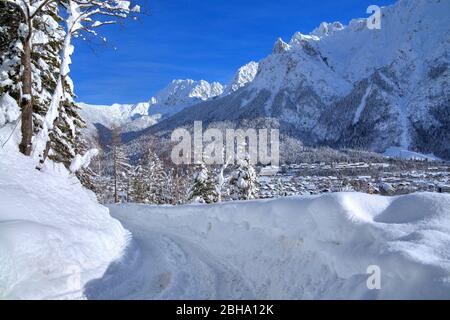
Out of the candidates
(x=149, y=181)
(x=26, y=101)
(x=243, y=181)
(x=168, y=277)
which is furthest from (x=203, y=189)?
(x=168, y=277)

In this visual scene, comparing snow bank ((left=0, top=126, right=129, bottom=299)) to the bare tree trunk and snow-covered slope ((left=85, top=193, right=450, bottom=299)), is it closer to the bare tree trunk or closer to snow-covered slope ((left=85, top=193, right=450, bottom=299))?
the bare tree trunk

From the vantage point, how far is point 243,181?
130ft

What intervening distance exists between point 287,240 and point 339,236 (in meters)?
1.75

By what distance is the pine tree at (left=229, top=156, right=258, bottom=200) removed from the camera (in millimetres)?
39594

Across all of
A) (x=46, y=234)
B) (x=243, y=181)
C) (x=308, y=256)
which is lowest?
(x=308, y=256)

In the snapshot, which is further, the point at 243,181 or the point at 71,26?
the point at 243,181

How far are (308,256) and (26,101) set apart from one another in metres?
9.33

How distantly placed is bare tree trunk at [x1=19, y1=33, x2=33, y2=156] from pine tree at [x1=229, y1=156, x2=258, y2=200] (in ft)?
86.7

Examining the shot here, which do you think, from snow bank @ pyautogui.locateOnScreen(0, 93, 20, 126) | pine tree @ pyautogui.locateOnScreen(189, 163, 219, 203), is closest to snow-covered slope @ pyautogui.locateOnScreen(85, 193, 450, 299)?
snow bank @ pyautogui.locateOnScreen(0, 93, 20, 126)

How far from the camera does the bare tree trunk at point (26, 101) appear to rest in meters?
13.3

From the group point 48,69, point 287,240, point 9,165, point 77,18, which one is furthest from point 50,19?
point 287,240

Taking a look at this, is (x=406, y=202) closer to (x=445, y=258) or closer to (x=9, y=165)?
(x=445, y=258)

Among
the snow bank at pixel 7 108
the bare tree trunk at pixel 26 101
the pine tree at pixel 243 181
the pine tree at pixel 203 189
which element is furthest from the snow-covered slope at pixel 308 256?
the pine tree at pixel 243 181

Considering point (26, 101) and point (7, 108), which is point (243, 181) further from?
point (26, 101)
